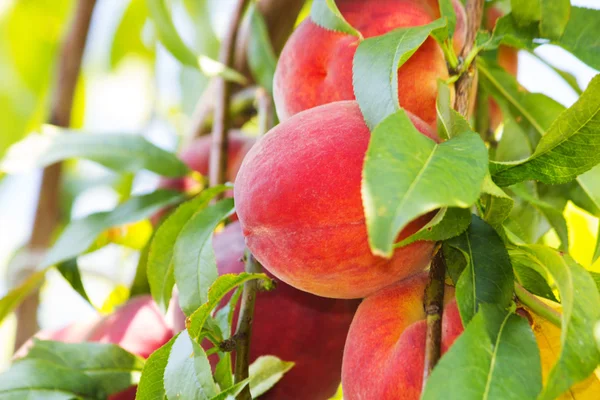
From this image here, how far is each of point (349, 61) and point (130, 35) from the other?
41.1 inches

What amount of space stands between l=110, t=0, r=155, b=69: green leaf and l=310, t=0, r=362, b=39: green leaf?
3.21 feet

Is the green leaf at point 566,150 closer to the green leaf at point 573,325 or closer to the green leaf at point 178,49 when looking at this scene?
the green leaf at point 573,325

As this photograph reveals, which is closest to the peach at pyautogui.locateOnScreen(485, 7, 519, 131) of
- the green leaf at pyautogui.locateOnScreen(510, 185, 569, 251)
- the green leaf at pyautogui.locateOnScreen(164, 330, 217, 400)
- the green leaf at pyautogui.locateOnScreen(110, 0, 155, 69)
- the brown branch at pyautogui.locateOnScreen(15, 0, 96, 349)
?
the green leaf at pyautogui.locateOnScreen(510, 185, 569, 251)

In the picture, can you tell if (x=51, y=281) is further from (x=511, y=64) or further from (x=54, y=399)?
(x=511, y=64)

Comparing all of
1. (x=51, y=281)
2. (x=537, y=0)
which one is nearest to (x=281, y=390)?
(x=537, y=0)

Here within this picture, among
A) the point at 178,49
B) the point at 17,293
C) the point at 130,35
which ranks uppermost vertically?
the point at 178,49

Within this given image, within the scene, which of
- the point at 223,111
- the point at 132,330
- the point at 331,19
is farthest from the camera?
the point at 223,111

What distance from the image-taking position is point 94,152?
997 mm

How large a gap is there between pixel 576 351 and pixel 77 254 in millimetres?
694

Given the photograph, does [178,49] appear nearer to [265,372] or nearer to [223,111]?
[223,111]

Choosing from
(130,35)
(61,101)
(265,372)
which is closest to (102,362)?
(265,372)

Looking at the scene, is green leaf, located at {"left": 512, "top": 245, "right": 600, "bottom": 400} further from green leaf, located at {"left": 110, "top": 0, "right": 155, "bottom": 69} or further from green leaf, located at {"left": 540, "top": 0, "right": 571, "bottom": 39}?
green leaf, located at {"left": 110, "top": 0, "right": 155, "bottom": 69}

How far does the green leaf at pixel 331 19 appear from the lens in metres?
0.62

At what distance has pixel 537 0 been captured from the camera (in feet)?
2.13
